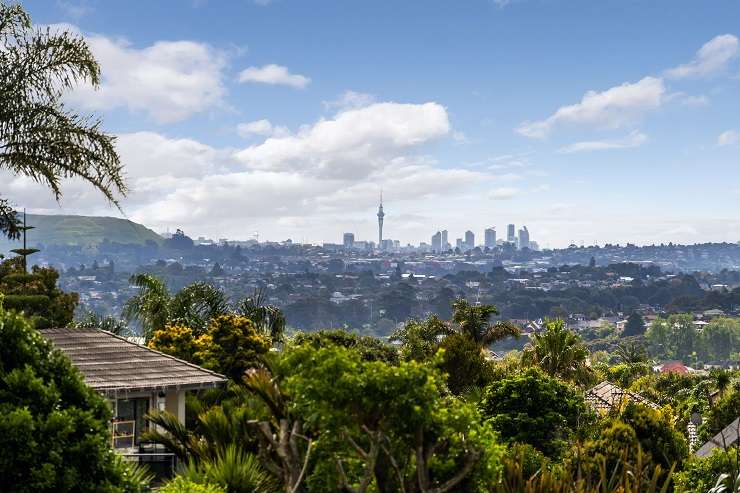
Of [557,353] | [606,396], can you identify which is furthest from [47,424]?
[606,396]

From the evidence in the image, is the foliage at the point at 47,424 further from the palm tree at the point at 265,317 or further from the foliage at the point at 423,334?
the foliage at the point at 423,334

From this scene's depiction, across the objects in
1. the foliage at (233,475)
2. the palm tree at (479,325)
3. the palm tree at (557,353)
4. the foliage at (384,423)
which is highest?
the foliage at (384,423)

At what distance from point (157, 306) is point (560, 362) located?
56.9ft

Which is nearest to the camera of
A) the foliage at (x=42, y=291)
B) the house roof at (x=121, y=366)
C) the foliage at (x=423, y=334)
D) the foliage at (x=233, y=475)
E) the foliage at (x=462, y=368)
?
the foliage at (x=233, y=475)

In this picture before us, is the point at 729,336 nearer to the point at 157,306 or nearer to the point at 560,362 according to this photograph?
the point at 560,362

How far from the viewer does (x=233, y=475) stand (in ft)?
32.3

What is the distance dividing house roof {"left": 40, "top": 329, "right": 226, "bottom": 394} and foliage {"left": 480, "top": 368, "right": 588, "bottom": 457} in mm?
6457

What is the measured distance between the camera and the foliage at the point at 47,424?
20.8 ft

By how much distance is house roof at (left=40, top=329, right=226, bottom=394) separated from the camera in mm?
17875

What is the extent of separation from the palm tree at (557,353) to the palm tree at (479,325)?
4.88 feet

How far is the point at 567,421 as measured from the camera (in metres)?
20.9

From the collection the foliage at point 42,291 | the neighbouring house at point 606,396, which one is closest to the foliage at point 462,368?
the neighbouring house at point 606,396

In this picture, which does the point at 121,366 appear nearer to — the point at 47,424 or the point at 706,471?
the point at 706,471

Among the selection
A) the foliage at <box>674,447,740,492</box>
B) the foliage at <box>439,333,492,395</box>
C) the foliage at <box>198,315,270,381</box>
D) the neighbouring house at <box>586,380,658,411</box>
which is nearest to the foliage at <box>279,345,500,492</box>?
the foliage at <box>674,447,740,492</box>
